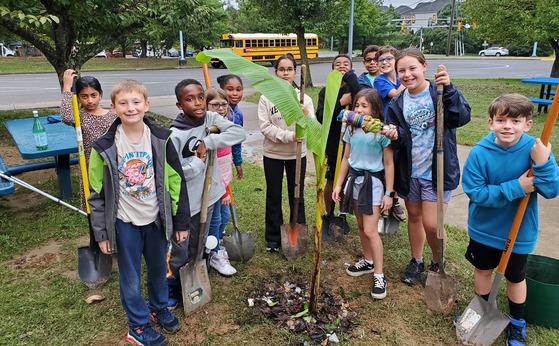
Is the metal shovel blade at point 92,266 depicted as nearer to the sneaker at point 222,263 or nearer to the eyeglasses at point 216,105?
the sneaker at point 222,263

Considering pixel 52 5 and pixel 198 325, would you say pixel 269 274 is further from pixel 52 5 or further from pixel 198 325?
pixel 52 5

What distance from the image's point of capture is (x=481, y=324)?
2.64 metres

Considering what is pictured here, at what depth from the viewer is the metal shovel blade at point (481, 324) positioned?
8.53 ft

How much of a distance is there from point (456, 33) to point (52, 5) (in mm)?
59571

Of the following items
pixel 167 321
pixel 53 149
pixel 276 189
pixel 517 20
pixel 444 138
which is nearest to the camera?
pixel 167 321

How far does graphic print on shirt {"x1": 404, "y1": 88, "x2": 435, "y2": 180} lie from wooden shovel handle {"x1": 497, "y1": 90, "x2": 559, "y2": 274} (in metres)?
0.71

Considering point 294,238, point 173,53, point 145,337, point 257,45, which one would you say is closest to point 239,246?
point 294,238

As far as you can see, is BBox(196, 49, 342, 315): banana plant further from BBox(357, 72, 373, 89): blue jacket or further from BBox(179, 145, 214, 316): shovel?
BBox(357, 72, 373, 89): blue jacket

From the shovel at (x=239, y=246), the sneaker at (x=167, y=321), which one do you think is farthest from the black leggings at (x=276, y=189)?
the sneaker at (x=167, y=321)

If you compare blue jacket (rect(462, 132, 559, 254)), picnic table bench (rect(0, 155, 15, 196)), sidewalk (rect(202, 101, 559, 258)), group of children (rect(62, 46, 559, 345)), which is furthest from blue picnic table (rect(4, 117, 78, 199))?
blue jacket (rect(462, 132, 559, 254))

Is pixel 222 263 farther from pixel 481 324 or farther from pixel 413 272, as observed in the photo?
pixel 481 324

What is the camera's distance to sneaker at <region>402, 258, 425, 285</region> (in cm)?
340

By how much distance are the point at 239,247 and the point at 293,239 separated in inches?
19.7

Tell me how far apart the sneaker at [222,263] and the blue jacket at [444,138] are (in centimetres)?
157
